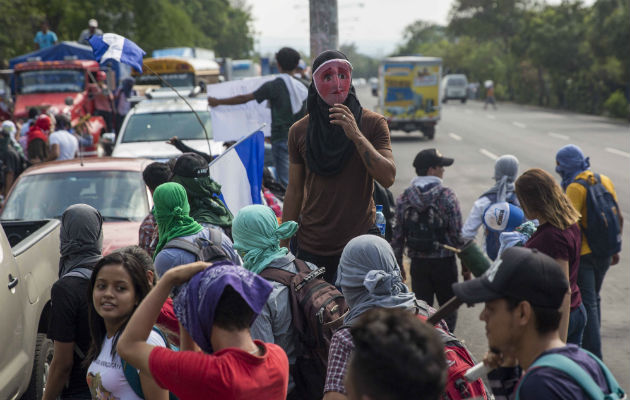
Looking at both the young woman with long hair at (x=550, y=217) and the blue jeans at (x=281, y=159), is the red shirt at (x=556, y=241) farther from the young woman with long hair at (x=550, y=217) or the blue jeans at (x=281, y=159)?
the blue jeans at (x=281, y=159)

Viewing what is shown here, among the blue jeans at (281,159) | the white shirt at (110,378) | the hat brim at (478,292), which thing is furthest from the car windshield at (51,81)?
the hat brim at (478,292)

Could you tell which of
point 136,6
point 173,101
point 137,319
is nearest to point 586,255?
point 137,319

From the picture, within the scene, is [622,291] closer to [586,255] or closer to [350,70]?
[586,255]

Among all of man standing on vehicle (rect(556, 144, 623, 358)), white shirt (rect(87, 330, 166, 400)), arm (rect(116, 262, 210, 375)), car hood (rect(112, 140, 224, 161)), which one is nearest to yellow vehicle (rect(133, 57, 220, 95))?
car hood (rect(112, 140, 224, 161))

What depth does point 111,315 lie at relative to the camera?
346 cm

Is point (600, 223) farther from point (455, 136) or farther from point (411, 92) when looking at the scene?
point (455, 136)

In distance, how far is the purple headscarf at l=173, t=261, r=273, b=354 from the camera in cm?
271

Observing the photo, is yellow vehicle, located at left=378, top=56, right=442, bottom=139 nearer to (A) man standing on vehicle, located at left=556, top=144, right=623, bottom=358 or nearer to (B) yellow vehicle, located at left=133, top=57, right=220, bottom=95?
(B) yellow vehicle, located at left=133, top=57, right=220, bottom=95

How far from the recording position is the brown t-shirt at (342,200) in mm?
4891

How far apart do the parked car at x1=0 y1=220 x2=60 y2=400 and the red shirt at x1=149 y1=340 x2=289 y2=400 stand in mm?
2358

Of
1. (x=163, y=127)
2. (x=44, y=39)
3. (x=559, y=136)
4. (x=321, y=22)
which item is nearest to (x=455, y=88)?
(x=559, y=136)

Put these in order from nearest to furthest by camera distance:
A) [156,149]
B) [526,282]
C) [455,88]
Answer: [526,282] → [156,149] → [455,88]

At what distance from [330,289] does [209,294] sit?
4.16ft

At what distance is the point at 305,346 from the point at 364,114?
5.67ft
